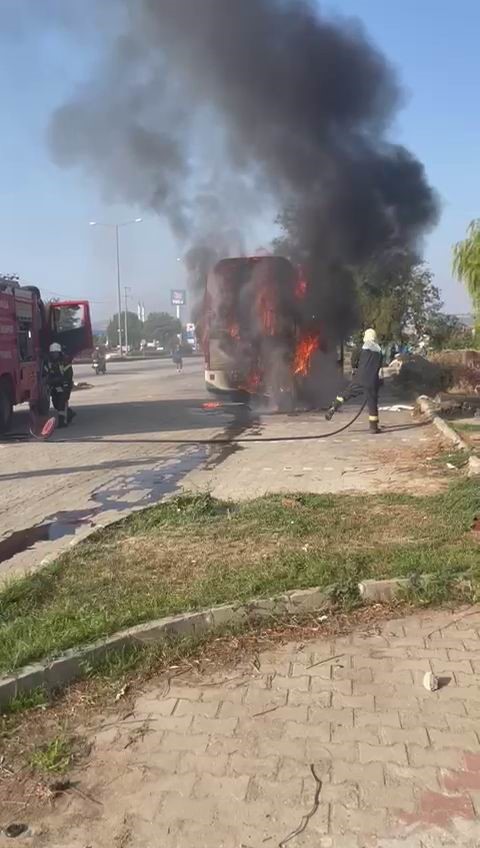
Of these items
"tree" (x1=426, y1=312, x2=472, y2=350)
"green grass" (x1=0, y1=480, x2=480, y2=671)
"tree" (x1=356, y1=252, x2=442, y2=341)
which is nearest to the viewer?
"green grass" (x1=0, y1=480, x2=480, y2=671)

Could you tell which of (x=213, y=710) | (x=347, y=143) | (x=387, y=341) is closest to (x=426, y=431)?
(x=347, y=143)

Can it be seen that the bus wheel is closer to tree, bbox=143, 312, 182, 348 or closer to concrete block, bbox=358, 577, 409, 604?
concrete block, bbox=358, 577, 409, 604

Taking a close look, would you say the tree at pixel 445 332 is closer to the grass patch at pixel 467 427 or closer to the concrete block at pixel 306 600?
the grass patch at pixel 467 427

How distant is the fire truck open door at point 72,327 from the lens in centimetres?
1375

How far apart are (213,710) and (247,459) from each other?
20.2 feet

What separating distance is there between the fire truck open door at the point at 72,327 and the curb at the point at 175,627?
35.0ft

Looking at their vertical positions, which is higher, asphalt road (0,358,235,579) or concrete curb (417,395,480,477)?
concrete curb (417,395,480,477)

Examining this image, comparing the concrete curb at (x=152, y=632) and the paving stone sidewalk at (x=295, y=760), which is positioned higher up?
the concrete curb at (x=152, y=632)

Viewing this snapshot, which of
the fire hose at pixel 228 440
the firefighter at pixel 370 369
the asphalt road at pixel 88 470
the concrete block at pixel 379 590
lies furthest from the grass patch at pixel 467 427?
the concrete block at pixel 379 590

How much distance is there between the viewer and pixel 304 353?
14305mm

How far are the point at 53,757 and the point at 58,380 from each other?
11.1 meters

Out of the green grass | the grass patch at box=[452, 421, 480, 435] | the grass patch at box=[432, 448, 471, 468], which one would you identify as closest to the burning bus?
the grass patch at box=[452, 421, 480, 435]

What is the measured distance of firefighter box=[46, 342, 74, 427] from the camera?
13.3 m

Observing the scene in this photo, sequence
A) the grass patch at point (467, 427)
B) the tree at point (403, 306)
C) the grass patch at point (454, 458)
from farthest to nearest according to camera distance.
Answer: the tree at point (403, 306) < the grass patch at point (467, 427) < the grass patch at point (454, 458)
